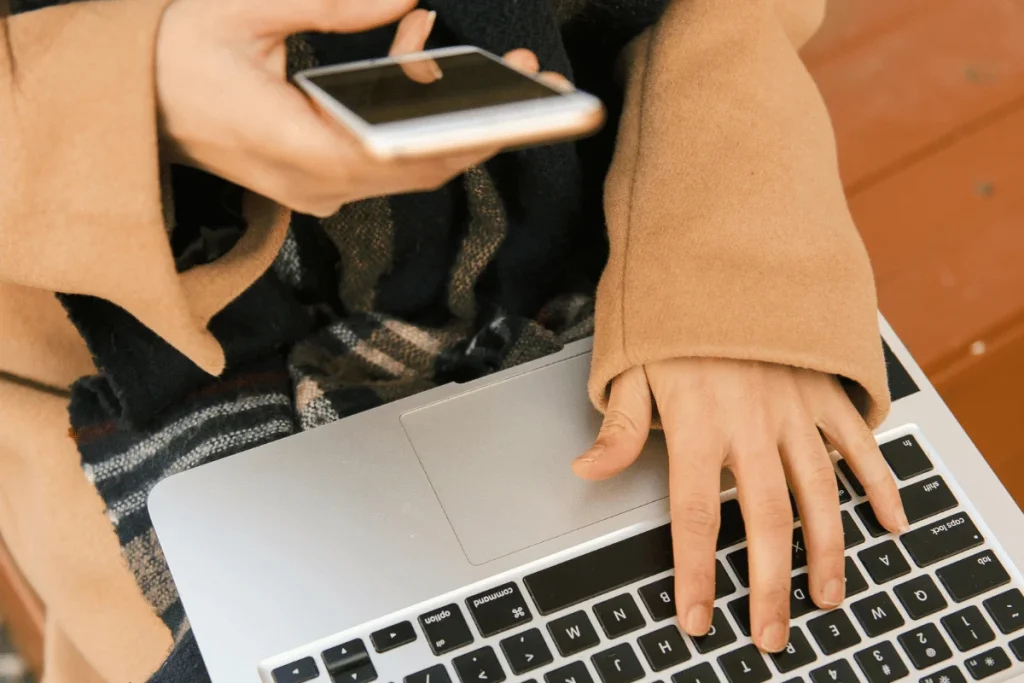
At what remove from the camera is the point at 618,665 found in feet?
1.10

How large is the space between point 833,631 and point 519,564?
0.13 metres

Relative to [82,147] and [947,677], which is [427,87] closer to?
[82,147]

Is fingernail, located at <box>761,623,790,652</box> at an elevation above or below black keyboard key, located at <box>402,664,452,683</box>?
below

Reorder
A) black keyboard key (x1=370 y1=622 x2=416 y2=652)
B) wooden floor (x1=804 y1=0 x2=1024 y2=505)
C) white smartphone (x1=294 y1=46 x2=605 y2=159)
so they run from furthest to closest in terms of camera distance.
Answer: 1. wooden floor (x1=804 y1=0 x2=1024 y2=505)
2. black keyboard key (x1=370 y1=622 x2=416 y2=652)
3. white smartphone (x1=294 y1=46 x2=605 y2=159)

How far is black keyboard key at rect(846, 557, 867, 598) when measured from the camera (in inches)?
14.1

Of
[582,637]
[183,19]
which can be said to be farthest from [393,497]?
[183,19]

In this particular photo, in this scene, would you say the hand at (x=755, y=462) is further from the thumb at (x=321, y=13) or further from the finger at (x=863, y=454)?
the thumb at (x=321, y=13)

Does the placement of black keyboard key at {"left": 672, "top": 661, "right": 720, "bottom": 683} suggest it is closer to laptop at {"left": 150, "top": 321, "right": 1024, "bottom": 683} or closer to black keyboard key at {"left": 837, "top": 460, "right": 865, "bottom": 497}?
laptop at {"left": 150, "top": 321, "right": 1024, "bottom": 683}

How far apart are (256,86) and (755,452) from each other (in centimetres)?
25

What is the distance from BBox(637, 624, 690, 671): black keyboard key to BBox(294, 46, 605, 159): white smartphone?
200 mm

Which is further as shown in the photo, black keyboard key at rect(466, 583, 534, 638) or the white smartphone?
black keyboard key at rect(466, 583, 534, 638)

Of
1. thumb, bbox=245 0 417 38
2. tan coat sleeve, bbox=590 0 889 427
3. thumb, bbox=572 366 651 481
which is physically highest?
thumb, bbox=245 0 417 38

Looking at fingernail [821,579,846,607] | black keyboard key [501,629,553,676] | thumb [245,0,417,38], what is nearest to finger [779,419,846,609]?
fingernail [821,579,846,607]

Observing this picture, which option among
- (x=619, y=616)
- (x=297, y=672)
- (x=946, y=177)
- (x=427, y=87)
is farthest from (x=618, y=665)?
(x=946, y=177)
